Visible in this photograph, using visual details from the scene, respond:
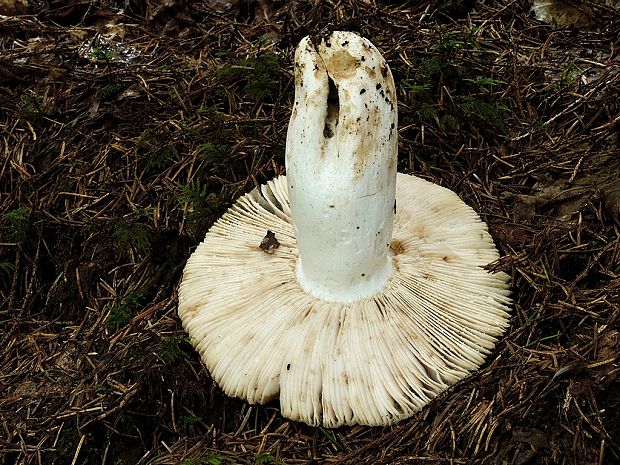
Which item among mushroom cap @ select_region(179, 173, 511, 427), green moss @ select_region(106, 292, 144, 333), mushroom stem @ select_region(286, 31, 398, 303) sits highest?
mushroom stem @ select_region(286, 31, 398, 303)

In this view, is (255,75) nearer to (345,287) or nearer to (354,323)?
(345,287)

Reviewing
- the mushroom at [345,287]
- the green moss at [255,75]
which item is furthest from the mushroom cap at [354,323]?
the green moss at [255,75]

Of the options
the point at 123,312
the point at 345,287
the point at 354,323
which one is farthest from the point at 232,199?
the point at 354,323

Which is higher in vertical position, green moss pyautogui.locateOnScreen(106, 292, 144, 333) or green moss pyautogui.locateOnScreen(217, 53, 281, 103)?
green moss pyautogui.locateOnScreen(217, 53, 281, 103)

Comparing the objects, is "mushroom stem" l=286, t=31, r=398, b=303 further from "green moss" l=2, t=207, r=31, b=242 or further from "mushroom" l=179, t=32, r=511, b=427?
"green moss" l=2, t=207, r=31, b=242

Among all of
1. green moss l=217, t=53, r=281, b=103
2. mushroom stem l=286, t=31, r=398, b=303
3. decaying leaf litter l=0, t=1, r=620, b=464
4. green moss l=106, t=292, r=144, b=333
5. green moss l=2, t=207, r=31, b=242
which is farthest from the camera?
green moss l=217, t=53, r=281, b=103

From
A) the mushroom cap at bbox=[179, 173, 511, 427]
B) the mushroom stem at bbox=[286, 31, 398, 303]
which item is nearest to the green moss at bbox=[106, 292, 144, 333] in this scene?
the mushroom cap at bbox=[179, 173, 511, 427]

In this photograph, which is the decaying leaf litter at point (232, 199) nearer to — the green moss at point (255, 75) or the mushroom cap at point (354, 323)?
the green moss at point (255, 75)
